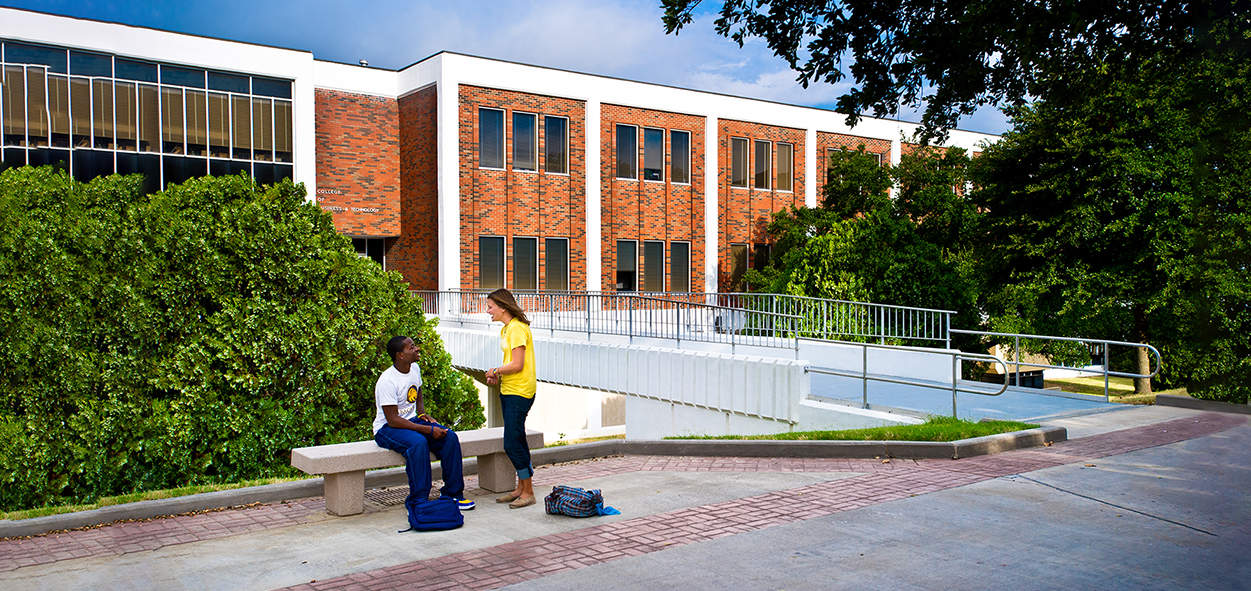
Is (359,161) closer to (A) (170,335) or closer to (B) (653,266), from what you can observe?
(B) (653,266)

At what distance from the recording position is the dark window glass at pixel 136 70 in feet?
89.4

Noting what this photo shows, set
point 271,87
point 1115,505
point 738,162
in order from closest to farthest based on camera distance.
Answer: point 1115,505
point 271,87
point 738,162

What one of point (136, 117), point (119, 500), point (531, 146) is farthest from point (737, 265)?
point (119, 500)

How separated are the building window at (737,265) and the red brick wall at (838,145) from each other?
4.52 metres

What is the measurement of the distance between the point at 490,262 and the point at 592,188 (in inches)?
186

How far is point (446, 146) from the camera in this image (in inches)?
1195

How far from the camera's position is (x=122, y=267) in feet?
33.0

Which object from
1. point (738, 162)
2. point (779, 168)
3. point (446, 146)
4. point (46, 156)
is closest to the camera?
point (46, 156)

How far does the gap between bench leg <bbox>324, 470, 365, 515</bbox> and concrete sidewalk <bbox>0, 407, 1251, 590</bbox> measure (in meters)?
0.10

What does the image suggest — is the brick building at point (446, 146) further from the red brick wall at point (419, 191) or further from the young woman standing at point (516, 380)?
the young woman standing at point (516, 380)

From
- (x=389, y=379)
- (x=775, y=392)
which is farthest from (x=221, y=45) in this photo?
(x=389, y=379)

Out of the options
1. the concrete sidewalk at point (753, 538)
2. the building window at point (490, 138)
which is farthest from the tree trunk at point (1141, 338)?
the building window at point (490, 138)

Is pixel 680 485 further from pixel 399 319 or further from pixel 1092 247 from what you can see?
pixel 1092 247

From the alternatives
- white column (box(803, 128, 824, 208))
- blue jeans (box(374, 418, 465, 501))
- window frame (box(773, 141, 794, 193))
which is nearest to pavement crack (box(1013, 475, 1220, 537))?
blue jeans (box(374, 418, 465, 501))
